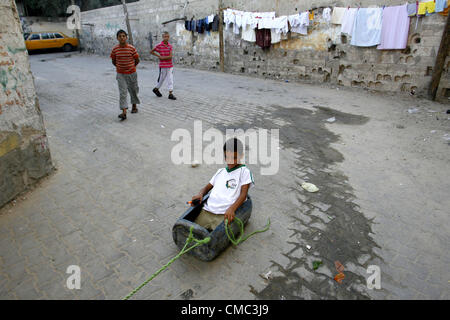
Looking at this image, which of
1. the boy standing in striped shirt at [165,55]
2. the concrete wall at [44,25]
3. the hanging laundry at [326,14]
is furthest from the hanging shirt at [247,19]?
the concrete wall at [44,25]

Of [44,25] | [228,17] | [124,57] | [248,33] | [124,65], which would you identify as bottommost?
[124,65]

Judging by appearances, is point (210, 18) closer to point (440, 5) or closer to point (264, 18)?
point (264, 18)

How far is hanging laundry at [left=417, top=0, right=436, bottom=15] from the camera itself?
7441 mm

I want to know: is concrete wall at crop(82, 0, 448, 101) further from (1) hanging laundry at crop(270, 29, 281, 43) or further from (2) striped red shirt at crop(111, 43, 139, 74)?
(2) striped red shirt at crop(111, 43, 139, 74)

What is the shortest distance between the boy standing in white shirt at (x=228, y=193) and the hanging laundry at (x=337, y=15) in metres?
8.50

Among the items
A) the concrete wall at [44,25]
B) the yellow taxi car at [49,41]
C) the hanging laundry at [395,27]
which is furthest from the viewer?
the concrete wall at [44,25]

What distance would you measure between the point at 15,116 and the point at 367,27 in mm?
9185

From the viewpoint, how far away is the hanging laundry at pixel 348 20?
8922 millimetres

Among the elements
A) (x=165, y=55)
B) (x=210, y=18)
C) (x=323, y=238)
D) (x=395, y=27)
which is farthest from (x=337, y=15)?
(x=323, y=238)

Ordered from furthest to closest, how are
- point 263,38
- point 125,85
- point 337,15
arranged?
1. point 263,38
2. point 337,15
3. point 125,85

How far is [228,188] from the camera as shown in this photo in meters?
2.91

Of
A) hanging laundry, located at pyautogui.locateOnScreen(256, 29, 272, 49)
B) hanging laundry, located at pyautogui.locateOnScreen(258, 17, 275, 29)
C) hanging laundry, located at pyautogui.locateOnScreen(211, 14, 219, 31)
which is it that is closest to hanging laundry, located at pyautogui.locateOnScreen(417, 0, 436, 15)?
hanging laundry, located at pyautogui.locateOnScreen(258, 17, 275, 29)

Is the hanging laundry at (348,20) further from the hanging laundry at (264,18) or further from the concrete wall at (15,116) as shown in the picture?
the concrete wall at (15,116)

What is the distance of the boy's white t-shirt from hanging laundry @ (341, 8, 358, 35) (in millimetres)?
8366
